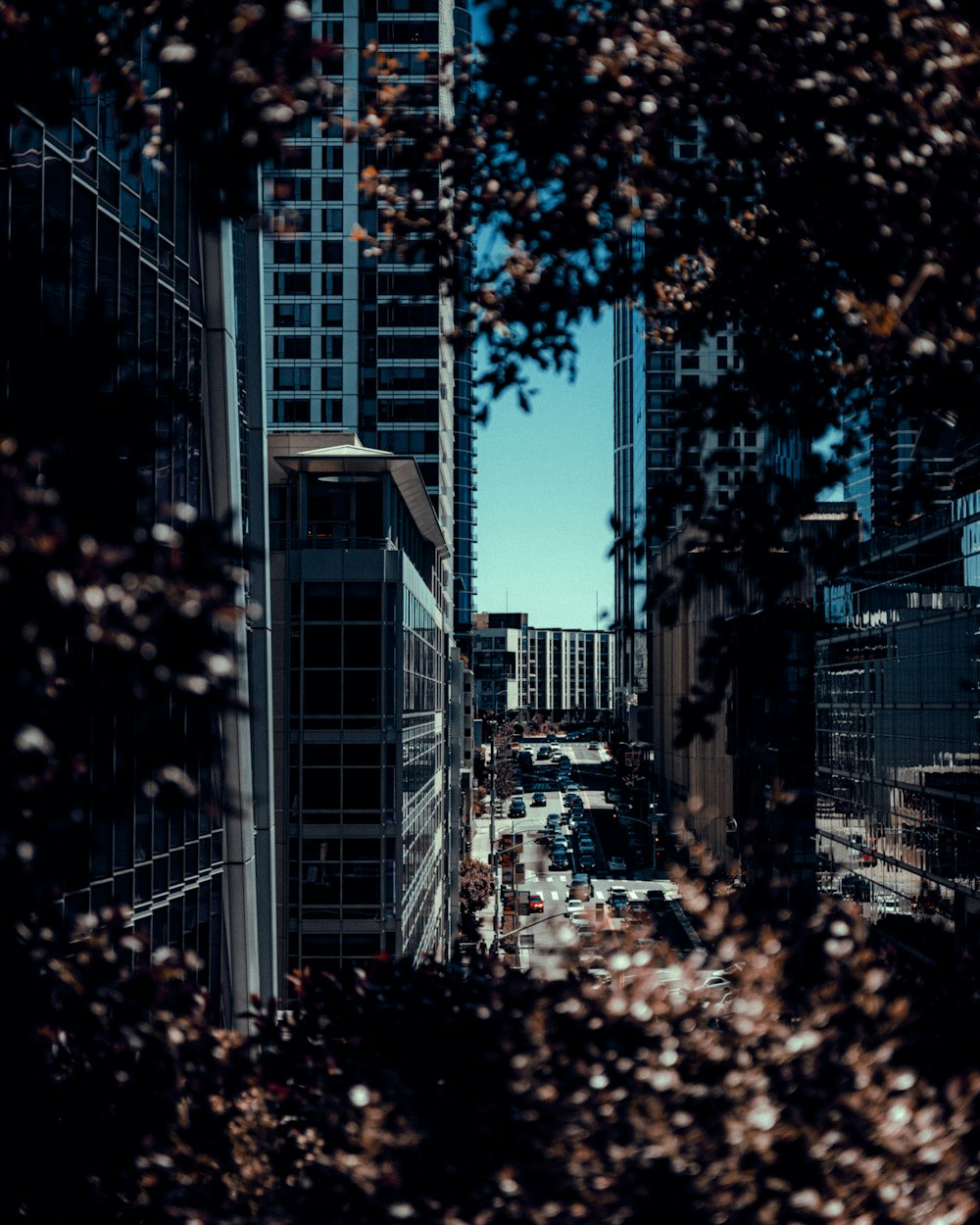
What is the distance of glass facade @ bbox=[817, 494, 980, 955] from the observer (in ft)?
107

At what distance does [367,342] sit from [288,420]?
562 cm

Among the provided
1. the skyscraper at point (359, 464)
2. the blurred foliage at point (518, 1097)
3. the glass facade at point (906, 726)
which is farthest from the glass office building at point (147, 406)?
the glass facade at point (906, 726)

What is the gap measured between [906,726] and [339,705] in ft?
53.6

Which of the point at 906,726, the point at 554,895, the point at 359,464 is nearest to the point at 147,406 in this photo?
the point at 359,464

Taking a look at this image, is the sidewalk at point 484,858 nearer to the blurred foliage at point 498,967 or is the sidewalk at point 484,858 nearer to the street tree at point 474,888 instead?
the street tree at point 474,888

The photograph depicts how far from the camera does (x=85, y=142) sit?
1369 cm

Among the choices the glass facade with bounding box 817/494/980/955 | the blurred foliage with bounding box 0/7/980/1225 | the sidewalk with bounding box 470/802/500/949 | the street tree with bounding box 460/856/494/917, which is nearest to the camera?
the blurred foliage with bounding box 0/7/980/1225

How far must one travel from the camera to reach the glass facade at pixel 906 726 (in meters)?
32.6

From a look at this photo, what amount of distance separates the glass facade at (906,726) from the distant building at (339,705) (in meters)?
11.0

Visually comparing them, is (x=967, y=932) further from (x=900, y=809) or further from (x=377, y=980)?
(x=377, y=980)

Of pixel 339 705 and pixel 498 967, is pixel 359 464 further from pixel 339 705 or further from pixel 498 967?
pixel 498 967

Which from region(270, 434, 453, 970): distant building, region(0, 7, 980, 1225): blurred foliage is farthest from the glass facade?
region(0, 7, 980, 1225): blurred foliage

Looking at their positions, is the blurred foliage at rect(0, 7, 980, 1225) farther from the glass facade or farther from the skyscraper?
the glass facade

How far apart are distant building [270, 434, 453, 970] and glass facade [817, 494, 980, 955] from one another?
434 inches
